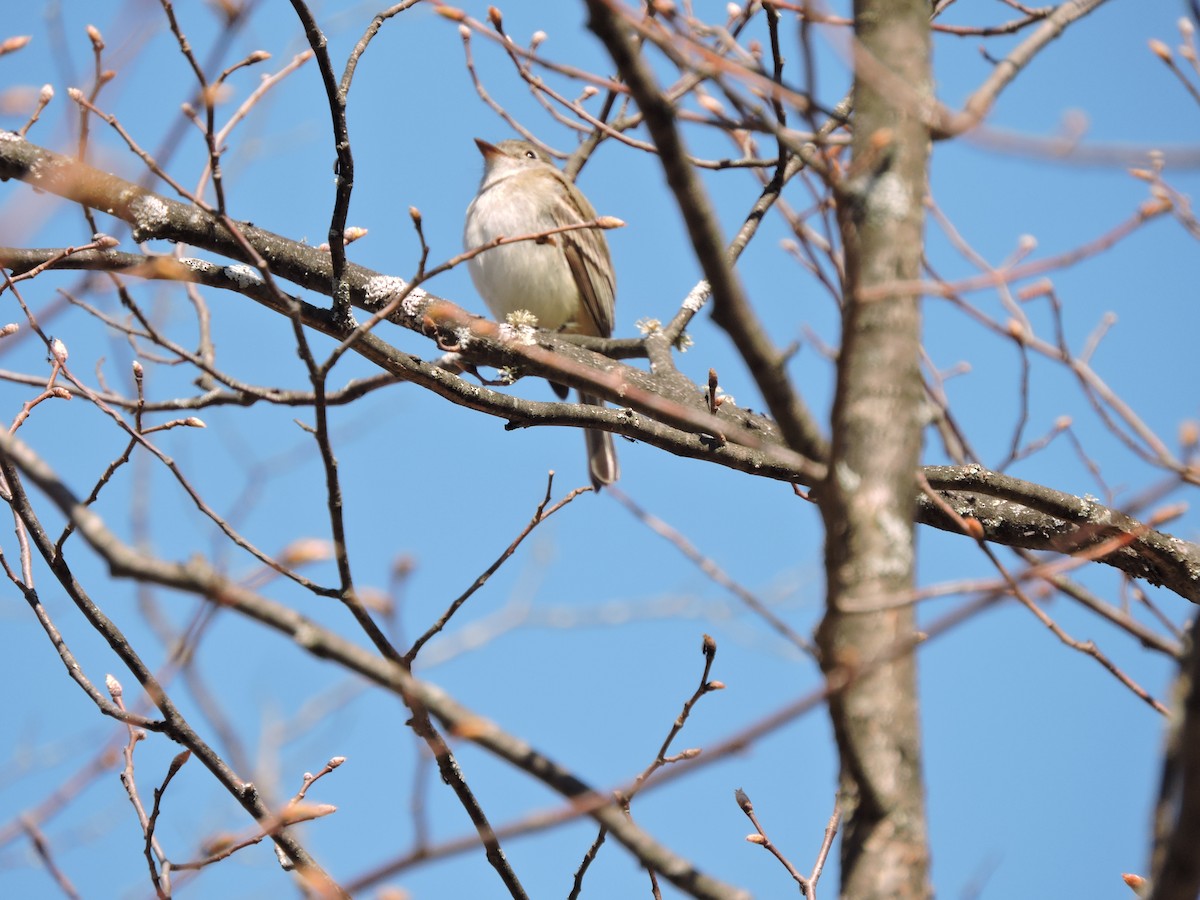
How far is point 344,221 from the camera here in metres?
2.94

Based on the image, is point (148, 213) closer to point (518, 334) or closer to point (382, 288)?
A: point (382, 288)

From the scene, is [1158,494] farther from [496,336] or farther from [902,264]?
[496,336]

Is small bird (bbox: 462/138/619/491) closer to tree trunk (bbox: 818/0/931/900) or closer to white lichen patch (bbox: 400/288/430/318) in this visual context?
white lichen patch (bbox: 400/288/430/318)

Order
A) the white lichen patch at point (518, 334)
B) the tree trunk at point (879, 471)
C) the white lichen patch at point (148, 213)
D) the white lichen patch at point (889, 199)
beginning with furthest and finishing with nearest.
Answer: the white lichen patch at point (518, 334) → the white lichen patch at point (148, 213) → the white lichen patch at point (889, 199) → the tree trunk at point (879, 471)

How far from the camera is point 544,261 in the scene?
22.1 ft

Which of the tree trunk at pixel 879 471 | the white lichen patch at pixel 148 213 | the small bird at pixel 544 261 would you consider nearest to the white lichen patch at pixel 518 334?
the white lichen patch at pixel 148 213

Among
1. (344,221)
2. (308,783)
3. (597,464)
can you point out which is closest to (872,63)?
(344,221)

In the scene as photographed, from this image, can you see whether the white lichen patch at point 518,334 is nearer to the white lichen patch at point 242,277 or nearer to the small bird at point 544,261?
the white lichen patch at point 242,277

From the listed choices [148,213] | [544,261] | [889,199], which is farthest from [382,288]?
[544,261]

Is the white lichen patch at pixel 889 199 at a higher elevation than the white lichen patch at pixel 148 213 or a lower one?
lower

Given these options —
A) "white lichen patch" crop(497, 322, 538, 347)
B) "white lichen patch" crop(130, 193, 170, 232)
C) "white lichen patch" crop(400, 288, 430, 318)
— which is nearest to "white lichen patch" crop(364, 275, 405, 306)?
"white lichen patch" crop(400, 288, 430, 318)

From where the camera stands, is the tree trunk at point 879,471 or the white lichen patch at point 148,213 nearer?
the tree trunk at point 879,471

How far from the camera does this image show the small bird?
22.0 ft

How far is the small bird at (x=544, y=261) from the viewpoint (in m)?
6.70
